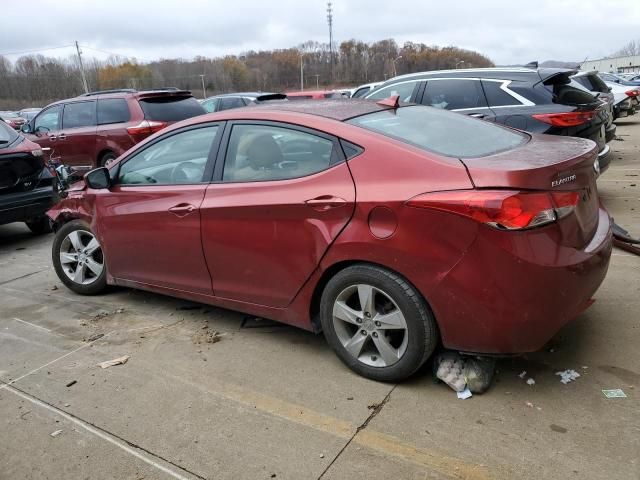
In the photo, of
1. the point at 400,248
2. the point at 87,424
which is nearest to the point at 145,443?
the point at 87,424

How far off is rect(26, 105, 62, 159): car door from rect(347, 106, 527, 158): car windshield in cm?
824

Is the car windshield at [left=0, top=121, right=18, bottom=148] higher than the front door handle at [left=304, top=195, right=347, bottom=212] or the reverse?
higher

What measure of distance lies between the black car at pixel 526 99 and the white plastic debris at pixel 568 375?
11.7ft

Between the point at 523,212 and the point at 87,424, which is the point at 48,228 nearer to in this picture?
the point at 87,424

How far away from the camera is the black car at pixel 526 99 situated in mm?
5953

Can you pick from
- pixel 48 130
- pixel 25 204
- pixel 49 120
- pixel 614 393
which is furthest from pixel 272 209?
pixel 49 120

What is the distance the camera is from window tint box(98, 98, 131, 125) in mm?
9219

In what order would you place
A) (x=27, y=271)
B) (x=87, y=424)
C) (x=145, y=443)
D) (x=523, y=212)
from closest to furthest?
(x=523, y=212), (x=145, y=443), (x=87, y=424), (x=27, y=271)

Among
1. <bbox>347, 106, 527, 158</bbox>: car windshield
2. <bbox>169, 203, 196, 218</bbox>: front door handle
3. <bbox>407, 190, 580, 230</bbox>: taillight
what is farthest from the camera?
<bbox>169, 203, 196, 218</bbox>: front door handle

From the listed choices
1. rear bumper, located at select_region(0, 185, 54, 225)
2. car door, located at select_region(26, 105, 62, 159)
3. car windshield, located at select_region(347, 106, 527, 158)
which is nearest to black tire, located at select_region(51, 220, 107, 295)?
rear bumper, located at select_region(0, 185, 54, 225)

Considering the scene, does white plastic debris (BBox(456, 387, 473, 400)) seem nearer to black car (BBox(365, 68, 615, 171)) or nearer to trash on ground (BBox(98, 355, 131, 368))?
trash on ground (BBox(98, 355, 131, 368))

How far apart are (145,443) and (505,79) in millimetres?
5695

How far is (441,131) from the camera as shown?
3.32 meters

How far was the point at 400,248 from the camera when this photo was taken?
275cm
